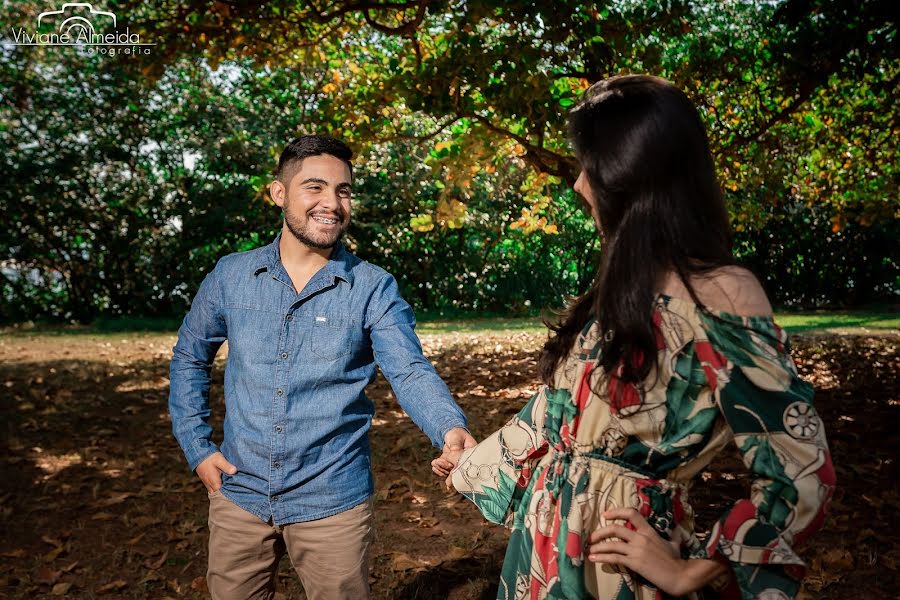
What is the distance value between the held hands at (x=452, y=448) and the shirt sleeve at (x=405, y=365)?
0.10 m

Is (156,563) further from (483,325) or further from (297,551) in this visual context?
(483,325)

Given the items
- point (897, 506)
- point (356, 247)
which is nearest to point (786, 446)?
point (897, 506)

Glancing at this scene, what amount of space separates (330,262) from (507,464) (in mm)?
1111

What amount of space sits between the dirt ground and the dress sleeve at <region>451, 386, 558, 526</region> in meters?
2.35

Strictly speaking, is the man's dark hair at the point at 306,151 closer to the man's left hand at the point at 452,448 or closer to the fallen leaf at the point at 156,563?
the man's left hand at the point at 452,448

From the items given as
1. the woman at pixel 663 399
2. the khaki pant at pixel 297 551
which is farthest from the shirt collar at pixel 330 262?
the woman at pixel 663 399

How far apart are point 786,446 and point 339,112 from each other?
816 centimetres

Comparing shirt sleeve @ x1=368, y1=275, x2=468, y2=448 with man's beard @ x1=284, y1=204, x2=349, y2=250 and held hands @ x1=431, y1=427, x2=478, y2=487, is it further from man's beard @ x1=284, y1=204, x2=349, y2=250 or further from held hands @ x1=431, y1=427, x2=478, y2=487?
man's beard @ x1=284, y1=204, x2=349, y2=250

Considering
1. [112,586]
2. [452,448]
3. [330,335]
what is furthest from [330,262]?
[112,586]

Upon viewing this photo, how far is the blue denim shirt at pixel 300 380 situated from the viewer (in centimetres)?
264

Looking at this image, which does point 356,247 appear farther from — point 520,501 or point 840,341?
point 520,501

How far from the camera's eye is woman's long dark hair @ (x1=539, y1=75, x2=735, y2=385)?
5.45 feet

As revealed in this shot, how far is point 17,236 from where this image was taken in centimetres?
1678

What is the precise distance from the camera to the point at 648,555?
1632 millimetres
